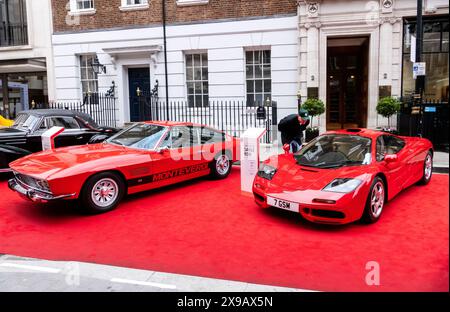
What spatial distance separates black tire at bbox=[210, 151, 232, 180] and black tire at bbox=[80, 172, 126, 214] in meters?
2.46

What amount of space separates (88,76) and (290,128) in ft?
39.0

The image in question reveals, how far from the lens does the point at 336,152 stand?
6527 millimetres

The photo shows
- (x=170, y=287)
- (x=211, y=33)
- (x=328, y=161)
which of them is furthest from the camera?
(x=211, y=33)

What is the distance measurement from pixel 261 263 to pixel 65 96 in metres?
16.0

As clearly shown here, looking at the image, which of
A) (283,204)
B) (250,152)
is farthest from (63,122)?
(283,204)

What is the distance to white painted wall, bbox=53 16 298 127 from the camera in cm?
1494

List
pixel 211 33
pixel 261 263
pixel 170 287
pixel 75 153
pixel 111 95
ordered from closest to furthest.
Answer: pixel 170 287 < pixel 261 263 < pixel 75 153 < pixel 211 33 < pixel 111 95

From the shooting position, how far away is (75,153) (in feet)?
22.9

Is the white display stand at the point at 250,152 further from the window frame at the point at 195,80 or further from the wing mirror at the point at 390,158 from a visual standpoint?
the window frame at the point at 195,80

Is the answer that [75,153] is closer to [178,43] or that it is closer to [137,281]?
[137,281]

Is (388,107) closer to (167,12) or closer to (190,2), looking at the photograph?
(190,2)

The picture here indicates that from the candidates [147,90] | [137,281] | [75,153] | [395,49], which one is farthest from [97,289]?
[147,90]

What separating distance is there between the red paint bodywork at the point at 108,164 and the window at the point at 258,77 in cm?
758

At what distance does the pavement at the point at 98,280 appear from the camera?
12.5 ft
